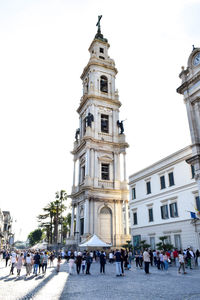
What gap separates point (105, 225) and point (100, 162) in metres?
9.15

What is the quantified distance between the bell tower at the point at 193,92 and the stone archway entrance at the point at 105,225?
1884cm

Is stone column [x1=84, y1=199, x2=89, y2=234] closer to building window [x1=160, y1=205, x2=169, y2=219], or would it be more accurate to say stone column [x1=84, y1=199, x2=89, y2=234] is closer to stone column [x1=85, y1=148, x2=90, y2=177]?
stone column [x1=85, y1=148, x2=90, y2=177]

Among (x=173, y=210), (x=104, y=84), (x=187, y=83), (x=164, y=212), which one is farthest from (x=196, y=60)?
(x=104, y=84)

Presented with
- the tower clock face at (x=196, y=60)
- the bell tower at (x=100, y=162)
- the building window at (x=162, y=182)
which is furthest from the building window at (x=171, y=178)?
the tower clock face at (x=196, y=60)

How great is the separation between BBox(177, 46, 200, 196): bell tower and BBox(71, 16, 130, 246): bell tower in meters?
18.0

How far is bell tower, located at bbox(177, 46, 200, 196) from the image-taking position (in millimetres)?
18938

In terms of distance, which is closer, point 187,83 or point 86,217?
point 187,83

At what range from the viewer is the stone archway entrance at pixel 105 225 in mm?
33556

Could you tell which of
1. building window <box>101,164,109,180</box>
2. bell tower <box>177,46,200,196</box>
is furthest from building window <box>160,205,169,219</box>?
building window <box>101,164,109,180</box>

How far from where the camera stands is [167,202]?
2797cm

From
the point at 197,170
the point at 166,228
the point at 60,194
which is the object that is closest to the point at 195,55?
the point at 197,170

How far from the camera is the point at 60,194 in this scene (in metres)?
56.8

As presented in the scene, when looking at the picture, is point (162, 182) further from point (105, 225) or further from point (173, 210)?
point (105, 225)

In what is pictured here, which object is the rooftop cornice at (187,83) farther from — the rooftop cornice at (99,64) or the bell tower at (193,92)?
the rooftop cornice at (99,64)
